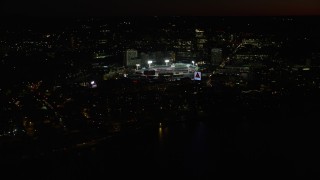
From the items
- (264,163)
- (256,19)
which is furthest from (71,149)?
(256,19)

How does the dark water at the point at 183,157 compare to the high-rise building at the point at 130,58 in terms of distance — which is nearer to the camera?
the dark water at the point at 183,157

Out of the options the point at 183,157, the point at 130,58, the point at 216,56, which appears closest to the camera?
the point at 183,157

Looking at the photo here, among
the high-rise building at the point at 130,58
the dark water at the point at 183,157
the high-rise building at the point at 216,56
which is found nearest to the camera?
the dark water at the point at 183,157

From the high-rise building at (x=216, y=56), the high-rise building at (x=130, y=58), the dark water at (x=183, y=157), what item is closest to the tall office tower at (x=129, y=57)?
the high-rise building at (x=130, y=58)

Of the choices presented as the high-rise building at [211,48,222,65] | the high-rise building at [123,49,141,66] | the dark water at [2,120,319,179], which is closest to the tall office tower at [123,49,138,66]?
the high-rise building at [123,49,141,66]

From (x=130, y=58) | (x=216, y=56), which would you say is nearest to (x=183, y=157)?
(x=130, y=58)

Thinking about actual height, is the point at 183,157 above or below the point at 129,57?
below

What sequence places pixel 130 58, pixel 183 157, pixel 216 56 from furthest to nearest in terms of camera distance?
pixel 216 56 → pixel 130 58 → pixel 183 157

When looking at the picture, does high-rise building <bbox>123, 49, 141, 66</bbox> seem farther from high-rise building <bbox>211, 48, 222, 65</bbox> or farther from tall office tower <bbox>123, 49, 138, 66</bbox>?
high-rise building <bbox>211, 48, 222, 65</bbox>

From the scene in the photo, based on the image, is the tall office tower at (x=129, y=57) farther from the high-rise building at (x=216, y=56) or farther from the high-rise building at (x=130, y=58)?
the high-rise building at (x=216, y=56)

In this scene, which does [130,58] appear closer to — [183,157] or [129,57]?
[129,57]
